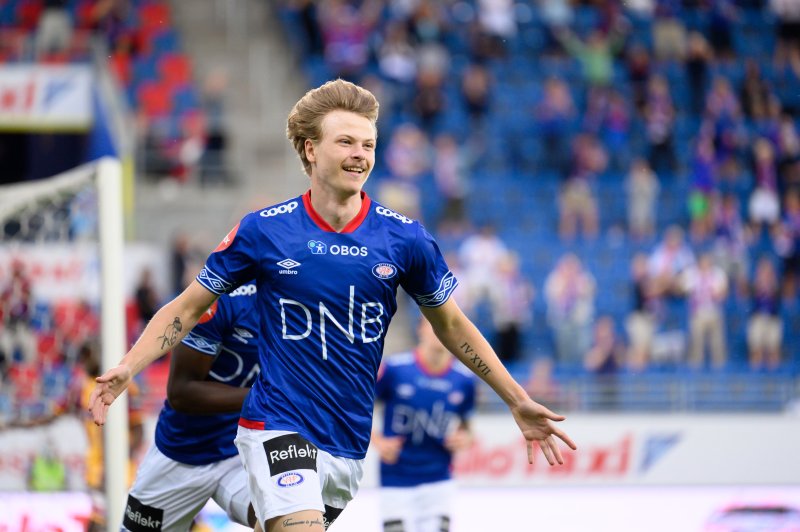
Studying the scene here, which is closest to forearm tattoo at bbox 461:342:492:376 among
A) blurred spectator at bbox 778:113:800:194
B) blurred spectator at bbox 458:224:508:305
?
blurred spectator at bbox 458:224:508:305

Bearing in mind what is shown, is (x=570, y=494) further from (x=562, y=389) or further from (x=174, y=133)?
(x=174, y=133)

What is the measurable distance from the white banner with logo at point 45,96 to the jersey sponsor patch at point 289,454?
48.9ft

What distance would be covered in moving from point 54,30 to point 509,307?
819cm

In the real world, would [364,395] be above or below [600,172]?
below

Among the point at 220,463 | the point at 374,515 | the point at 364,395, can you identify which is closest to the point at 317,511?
the point at 364,395

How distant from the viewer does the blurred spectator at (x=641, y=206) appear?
19344 mm

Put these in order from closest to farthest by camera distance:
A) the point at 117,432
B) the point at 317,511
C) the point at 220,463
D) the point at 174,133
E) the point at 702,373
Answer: the point at 317,511 < the point at 220,463 < the point at 117,432 < the point at 702,373 < the point at 174,133

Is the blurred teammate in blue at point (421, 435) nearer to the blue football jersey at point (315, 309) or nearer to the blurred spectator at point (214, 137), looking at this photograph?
the blue football jersey at point (315, 309)

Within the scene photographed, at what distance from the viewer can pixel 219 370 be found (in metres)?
6.44

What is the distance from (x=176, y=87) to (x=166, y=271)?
385cm

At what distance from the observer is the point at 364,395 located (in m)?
5.44

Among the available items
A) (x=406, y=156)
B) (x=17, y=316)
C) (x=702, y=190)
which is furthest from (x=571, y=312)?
(x=17, y=316)

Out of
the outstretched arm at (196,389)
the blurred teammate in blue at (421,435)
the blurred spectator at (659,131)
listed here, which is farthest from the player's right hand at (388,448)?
the blurred spectator at (659,131)

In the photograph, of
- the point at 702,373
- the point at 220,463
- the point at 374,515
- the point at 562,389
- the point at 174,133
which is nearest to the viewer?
the point at 220,463
